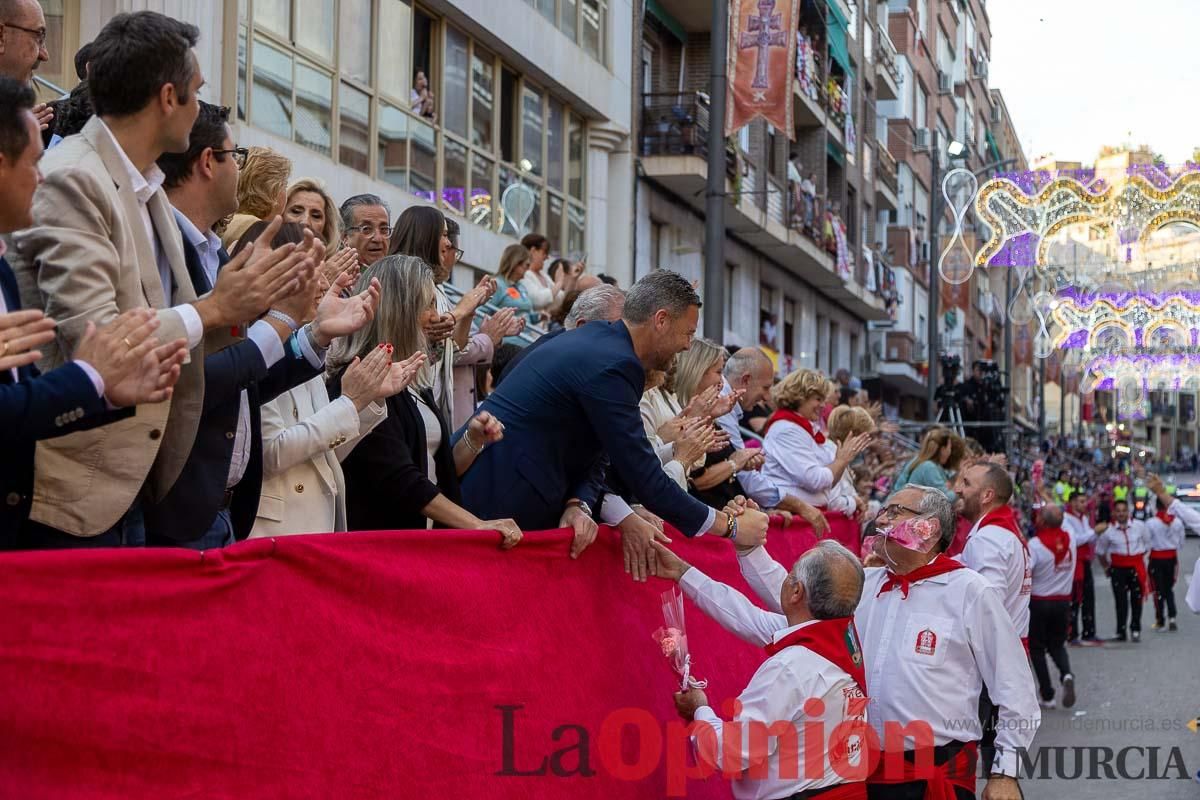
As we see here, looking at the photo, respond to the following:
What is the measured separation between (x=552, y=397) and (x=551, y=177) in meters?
17.0

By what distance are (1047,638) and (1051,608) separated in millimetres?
414

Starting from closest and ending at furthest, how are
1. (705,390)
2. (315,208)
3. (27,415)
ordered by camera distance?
(27,415) → (315,208) → (705,390)

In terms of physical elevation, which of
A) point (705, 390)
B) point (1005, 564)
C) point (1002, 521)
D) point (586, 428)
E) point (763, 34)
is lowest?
point (1005, 564)

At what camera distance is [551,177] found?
74.3 feet

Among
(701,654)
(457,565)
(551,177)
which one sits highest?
(551,177)

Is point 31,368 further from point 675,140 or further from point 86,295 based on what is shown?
point 675,140

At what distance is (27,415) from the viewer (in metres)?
3.39

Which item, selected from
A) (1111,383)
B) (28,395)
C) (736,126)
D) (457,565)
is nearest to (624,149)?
(736,126)

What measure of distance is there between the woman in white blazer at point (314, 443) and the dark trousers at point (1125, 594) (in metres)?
20.8

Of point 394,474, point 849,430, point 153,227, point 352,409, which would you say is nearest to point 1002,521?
point 849,430

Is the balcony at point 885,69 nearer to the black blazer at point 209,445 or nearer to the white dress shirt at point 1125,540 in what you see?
the white dress shirt at point 1125,540

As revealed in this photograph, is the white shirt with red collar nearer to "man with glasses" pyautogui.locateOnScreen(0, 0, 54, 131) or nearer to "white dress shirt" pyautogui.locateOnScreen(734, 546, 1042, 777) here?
"white dress shirt" pyautogui.locateOnScreen(734, 546, 1042, 777)

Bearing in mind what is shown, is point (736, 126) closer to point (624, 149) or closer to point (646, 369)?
point (624, 149)

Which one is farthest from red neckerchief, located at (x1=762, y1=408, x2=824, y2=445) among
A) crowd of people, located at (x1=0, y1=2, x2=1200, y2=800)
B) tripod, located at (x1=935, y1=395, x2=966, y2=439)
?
tripod, located at (x1=935, y1=395, x2=966, y2=439)
